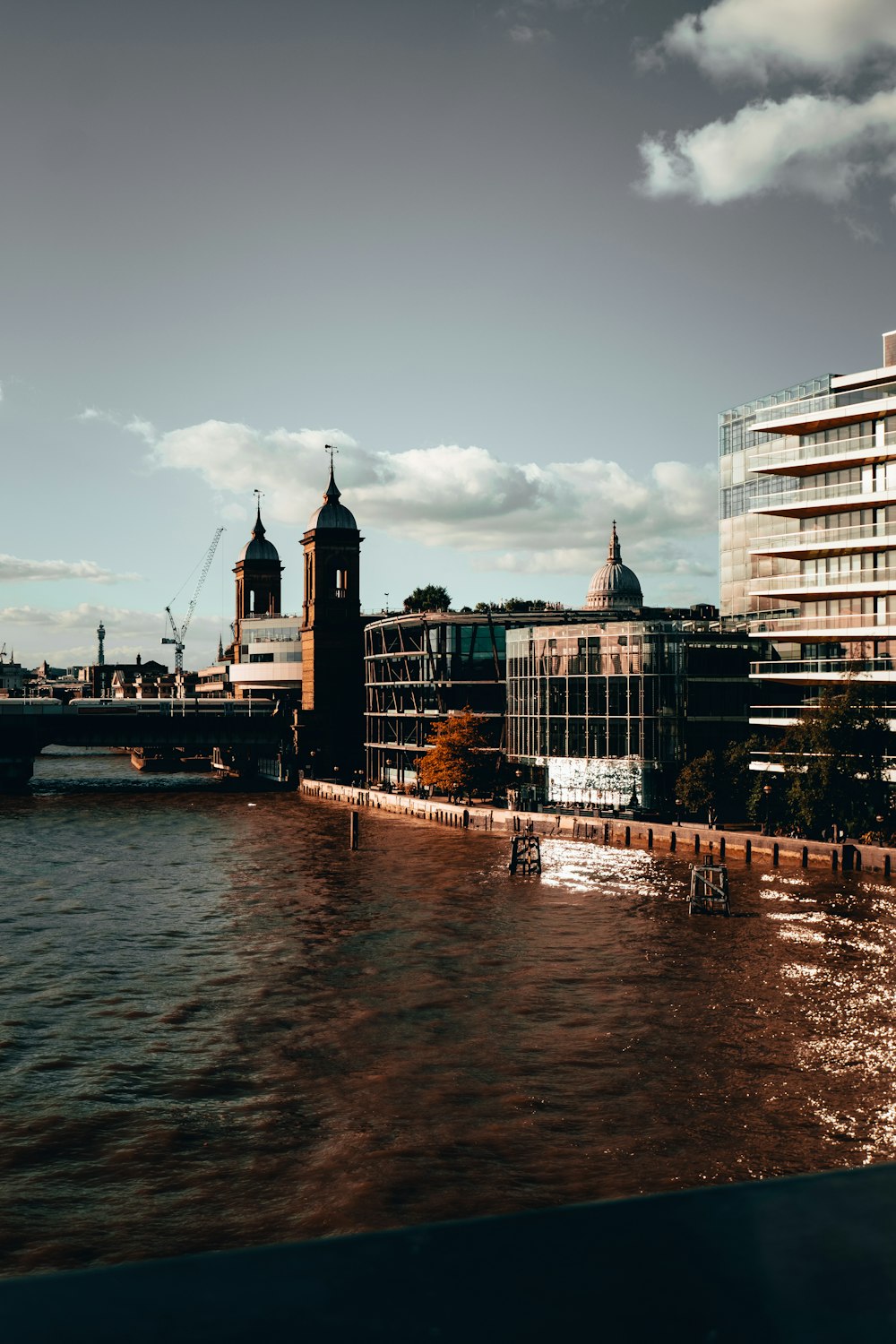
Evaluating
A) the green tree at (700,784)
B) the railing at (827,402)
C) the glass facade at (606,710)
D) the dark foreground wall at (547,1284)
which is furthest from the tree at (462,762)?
the dark foreground wall at (547,1284)

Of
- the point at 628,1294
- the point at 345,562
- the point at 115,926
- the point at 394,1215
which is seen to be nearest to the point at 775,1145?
the point at 394,1215

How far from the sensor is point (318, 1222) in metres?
25.7

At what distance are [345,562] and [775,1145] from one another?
15961 cm

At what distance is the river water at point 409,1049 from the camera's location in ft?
91.0

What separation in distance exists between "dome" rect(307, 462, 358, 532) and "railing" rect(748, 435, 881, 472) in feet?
330

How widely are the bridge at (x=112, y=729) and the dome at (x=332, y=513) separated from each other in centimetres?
3260

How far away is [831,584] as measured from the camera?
9056 centimetres

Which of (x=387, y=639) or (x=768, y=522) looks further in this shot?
(x=387, y=639)

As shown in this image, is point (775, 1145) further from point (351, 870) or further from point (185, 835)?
point (185, 835)

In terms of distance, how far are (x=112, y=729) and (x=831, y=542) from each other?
10790cm

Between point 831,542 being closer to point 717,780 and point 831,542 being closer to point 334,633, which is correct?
point 717,780

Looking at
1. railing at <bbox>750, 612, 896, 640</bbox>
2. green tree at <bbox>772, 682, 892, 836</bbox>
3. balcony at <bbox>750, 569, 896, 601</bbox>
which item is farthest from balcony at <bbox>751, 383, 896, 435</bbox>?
green tree at <bbox>772, 682, 892, 836</bbox>

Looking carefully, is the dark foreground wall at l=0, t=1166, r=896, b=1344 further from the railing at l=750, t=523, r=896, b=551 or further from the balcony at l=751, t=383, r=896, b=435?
the balcony at l=751, t=383, r=896, b=435

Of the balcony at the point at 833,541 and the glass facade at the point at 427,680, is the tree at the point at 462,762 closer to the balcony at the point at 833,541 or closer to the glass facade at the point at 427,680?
the glass facade at the point at 427,680
